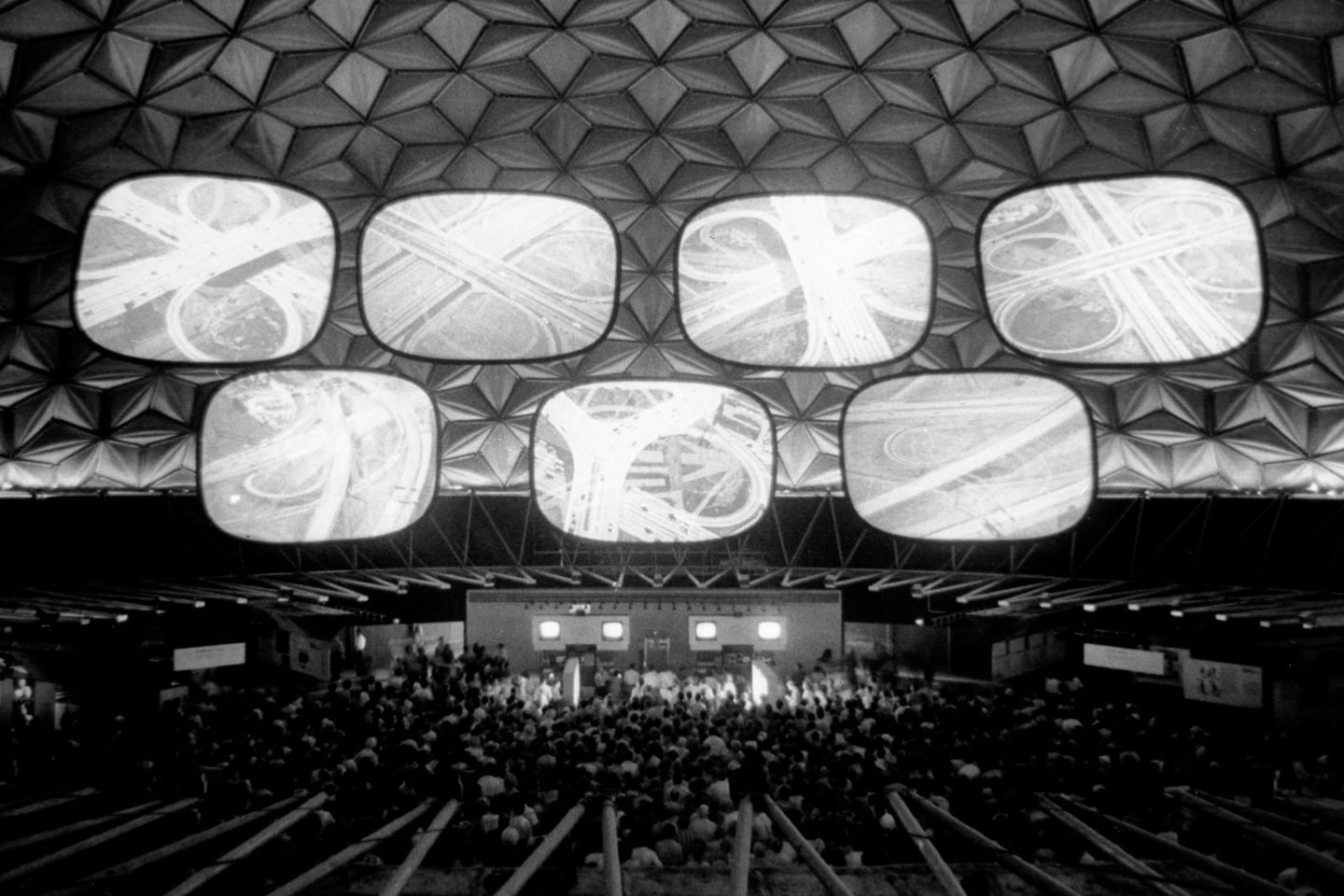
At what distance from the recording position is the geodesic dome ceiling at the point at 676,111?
26.6ft

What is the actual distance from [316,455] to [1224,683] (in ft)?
54.3

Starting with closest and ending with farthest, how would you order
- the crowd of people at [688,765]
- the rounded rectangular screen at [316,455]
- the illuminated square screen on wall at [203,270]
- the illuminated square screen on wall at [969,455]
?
the illuminated square screen on wall at [203,270], the crowd of people at [688,765], the rounded rectangular screen at [316,455], the illuminated square screen on wall at [969,455]

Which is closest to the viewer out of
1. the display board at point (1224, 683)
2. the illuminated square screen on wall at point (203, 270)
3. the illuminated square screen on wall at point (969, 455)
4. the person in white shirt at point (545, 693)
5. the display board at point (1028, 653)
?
the illuminated square screen on wall at point (203, 270)

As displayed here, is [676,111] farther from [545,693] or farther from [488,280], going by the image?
[545,693]

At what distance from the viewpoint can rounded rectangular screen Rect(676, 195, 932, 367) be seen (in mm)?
5129

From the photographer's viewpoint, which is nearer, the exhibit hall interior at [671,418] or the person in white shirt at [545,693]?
the exhibit hall interior at [671,418]

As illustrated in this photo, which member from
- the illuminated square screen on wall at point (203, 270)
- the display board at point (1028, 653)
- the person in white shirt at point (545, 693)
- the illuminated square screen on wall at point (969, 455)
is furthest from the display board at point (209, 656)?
the display board at point (1028, 653)

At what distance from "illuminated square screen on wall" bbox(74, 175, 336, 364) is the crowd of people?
8.24 ft

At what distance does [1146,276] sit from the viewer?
4.94 meters

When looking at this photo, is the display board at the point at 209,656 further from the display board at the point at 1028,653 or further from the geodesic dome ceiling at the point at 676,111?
the display board at the point at 1028,653

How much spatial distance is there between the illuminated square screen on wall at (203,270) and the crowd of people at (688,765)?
2511 millimetres

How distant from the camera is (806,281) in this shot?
520cm

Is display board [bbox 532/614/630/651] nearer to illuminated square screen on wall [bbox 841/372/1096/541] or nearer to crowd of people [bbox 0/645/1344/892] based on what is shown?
crowd of people [bbox 0/645/1344/892]

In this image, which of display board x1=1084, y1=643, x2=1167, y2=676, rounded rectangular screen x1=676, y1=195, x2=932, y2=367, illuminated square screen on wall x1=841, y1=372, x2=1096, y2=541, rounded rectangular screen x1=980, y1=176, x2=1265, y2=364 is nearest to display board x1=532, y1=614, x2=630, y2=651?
display board x1=1084, y1=643, x2=1167, y2=676
